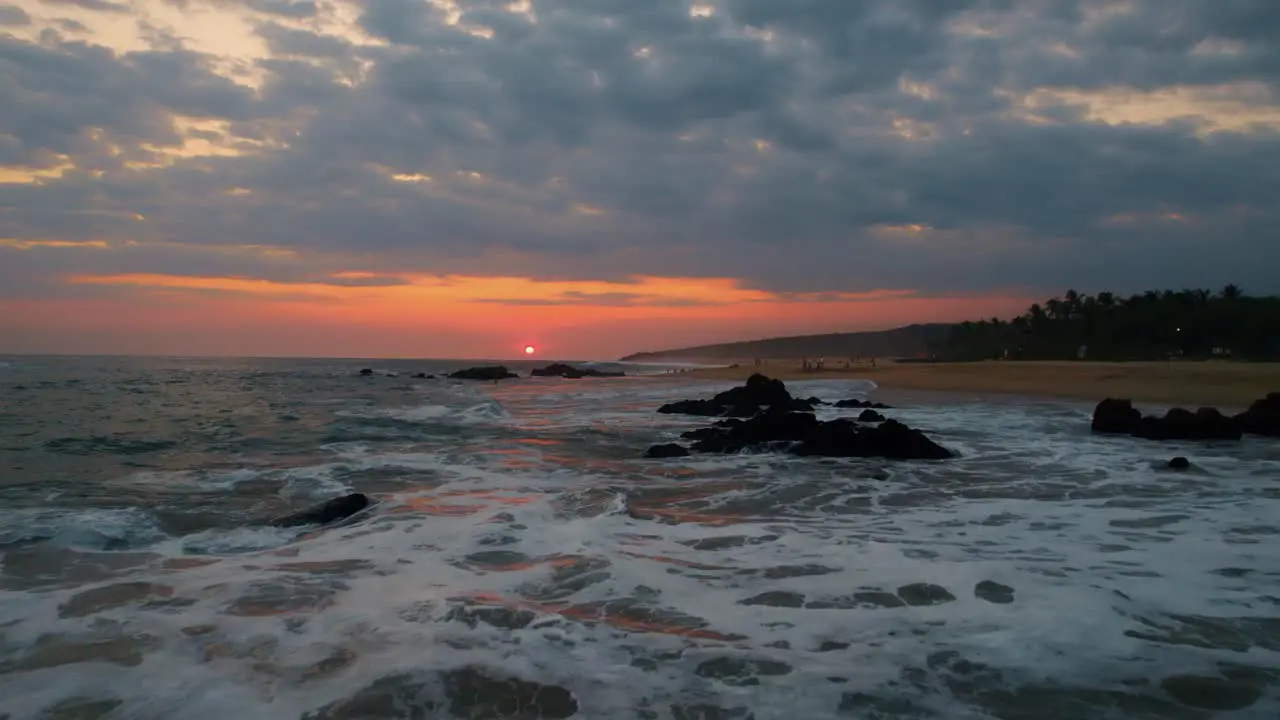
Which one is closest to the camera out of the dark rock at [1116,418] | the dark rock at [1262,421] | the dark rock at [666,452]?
the dark rock at [666,452]

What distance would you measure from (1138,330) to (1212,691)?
75.1m

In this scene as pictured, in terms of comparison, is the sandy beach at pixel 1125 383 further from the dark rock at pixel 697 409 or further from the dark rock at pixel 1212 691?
the dark rock at pixel 1212 691

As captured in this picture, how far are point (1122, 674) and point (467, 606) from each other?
424 cm

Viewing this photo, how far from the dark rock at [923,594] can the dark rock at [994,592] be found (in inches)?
9.3

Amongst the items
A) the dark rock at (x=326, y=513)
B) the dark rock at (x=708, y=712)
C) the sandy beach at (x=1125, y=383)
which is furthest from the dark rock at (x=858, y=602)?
the sandy beach at (x=1125, y=383)

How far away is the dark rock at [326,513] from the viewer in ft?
27.9

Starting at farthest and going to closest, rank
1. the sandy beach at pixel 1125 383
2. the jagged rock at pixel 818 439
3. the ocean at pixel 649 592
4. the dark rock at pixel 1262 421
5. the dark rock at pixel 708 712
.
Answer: the sandy beach at pixel 1125 383 → the dark rock at pixel 1262 421 → the jagged rock at pixel 818 439 → the ocean at pixel 649 592 → the dark rock at pixel 708 712

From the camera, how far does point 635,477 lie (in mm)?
12031

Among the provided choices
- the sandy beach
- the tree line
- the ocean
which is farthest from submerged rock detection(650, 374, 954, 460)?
the tree line

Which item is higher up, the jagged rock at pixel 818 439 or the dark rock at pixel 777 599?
the jagged rock at pixel 818 439

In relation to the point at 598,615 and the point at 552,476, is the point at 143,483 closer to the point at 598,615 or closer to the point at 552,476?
the point at 552,476

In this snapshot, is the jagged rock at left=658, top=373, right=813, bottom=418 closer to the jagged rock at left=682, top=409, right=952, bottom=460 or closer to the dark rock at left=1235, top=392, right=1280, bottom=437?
the jagged rock at left=682, top=409, right=952, bottom=460

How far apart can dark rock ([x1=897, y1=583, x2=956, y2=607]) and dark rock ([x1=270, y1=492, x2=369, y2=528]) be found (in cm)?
614

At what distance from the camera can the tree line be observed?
195ft
